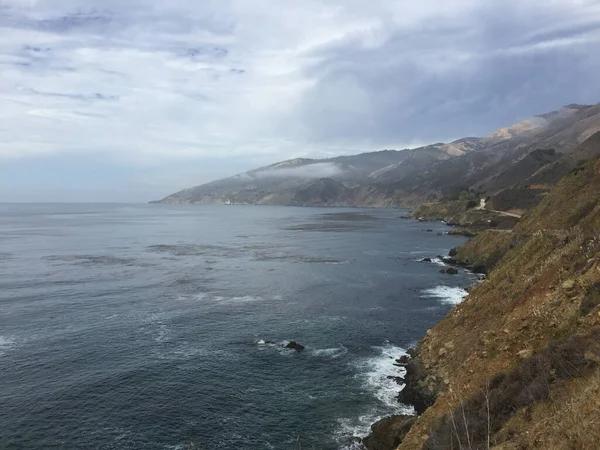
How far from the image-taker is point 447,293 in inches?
2562

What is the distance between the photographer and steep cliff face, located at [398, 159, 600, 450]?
45.8 feet

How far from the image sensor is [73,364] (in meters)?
39.6

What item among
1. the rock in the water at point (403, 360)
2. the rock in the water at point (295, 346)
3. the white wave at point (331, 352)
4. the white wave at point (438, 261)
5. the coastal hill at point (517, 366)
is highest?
the coastal hill at point (517, 366)

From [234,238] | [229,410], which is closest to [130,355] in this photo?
[229,410]

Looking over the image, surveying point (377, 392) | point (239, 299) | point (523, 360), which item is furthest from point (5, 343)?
point (523, 360)

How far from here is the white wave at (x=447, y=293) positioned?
6081 centimetres

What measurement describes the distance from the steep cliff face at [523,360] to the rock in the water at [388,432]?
2905 mm

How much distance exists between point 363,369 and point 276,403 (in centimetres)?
941

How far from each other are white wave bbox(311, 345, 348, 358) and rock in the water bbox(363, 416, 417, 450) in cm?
1352

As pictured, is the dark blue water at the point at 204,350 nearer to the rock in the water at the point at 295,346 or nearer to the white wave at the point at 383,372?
the white wave at the point at 383,372

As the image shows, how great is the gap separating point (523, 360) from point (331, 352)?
22.6m

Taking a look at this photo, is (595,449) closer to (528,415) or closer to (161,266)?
(528,415)

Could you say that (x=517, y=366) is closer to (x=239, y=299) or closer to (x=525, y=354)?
(x=525, y=354)

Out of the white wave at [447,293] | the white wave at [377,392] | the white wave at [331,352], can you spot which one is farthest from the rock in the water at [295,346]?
the white wave at [447,293]
